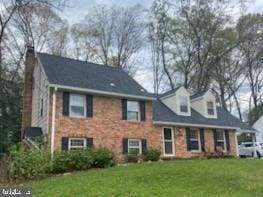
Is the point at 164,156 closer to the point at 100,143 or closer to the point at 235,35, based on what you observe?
the point at 100,143

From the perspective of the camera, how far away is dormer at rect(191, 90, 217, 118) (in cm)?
2491

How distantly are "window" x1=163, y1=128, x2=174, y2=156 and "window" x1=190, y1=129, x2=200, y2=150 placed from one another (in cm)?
167

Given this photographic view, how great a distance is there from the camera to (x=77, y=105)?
18.1 meters

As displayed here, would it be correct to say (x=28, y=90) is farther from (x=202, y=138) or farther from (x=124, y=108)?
(x=202, y=138)

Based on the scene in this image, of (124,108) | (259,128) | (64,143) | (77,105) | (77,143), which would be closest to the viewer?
(64,143)

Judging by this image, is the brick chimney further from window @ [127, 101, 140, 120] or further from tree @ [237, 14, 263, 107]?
tree @ [237, 14, 263, 107]

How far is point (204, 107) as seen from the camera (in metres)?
24.9

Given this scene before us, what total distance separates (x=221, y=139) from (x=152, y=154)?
7233 mm

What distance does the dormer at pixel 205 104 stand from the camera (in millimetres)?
24906

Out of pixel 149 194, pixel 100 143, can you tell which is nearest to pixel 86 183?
pixel 149 194

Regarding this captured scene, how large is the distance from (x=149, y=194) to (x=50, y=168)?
22.0ft

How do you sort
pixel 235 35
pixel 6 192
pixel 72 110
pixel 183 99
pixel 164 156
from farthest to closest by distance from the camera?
pixel 235 35 → pixel 183 99 → pixel 164 156 → pixel 72 110 → pixel 6 192

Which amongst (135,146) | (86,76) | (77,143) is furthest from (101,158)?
(86,76)

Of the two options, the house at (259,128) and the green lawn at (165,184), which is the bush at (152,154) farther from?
the house at (259,128)
